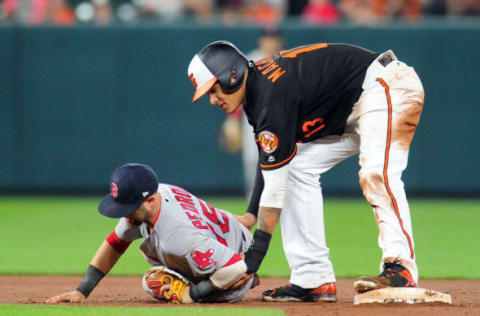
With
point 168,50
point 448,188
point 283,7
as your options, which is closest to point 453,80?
point 448,188

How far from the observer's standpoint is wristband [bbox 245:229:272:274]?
459 cm

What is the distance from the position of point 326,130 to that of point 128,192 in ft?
3.99

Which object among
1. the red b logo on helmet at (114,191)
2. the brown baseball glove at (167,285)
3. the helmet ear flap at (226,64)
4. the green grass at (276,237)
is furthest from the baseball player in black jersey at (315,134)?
the green grass at (276,237)

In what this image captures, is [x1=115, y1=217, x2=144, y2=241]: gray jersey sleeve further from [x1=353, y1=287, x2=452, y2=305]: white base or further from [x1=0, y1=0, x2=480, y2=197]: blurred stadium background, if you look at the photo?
[x1=0, y1=0, x2=480, y2=197]: blurred stadium background

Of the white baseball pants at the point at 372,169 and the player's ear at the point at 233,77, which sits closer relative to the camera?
the player's ear at the point at 233,77

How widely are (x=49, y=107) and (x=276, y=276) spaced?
710 cm

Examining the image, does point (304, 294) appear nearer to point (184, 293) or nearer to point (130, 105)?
point (184, 293)

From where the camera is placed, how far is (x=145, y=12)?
13141 millimetres

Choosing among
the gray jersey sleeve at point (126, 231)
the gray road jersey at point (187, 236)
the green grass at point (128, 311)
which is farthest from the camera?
the gray jersey sleeve at point (126, 231)

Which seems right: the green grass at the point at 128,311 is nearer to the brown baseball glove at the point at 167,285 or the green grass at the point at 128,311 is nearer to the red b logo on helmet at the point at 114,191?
the brown baseball glove at the point at 167,285

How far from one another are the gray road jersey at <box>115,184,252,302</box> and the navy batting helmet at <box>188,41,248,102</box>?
2.07 feet

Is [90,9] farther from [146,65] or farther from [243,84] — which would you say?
[243,84]

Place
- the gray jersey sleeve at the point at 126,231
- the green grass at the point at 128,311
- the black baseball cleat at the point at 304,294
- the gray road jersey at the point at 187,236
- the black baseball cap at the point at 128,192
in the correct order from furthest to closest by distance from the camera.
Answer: the black baseball cleat at the point at 304,294
the gray jersey sleeve at the point at 126,231
the gray road jersey at the point at 187,236
the black baseball cap at the point at 128,192
the green grass at the point at 128,311

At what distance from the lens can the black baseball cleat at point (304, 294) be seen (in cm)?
498
